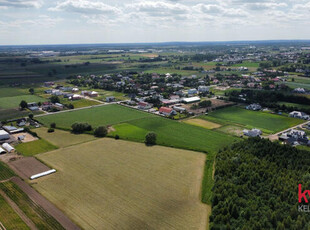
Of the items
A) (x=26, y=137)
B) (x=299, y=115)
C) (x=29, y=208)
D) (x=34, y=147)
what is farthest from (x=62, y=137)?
(x=299, y=115)

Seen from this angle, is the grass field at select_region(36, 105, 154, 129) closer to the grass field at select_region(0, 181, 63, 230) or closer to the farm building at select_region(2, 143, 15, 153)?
the farm building at select_region(2, 143, 15, 153)

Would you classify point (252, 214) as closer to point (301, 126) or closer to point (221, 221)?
point (221, 221)

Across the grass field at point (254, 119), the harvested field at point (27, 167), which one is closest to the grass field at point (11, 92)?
the harvested field at point (27, 167)

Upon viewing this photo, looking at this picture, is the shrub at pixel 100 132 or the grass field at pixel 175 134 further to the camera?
the shrub at pixel 100 132

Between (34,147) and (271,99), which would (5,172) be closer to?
(34,147)

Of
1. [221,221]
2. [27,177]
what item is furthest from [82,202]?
[221,221]

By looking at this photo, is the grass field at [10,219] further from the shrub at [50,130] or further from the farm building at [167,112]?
the farm building at [167,112]

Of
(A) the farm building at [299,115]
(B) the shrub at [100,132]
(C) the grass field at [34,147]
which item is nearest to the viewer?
(C) the grass field at [34,147]

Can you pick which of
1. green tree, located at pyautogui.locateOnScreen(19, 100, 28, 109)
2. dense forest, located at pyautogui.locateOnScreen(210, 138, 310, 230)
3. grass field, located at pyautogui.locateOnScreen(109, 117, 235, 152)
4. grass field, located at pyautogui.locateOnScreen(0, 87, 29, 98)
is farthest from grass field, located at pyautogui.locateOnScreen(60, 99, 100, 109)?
dense forest, located at pyautogui.locateOnScreen(210, 138, 310, 230)
